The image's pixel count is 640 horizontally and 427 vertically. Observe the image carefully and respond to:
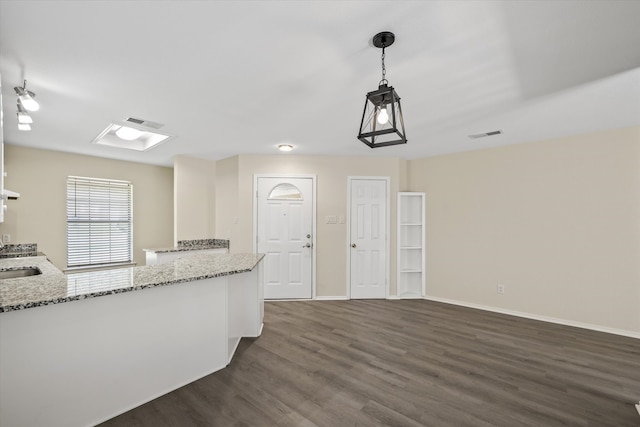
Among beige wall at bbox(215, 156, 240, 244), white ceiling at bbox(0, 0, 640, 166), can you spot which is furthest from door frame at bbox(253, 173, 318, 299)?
white ceiling at bbox(0, 0, 640, 166)

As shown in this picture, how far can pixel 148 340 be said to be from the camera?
2.07 metres

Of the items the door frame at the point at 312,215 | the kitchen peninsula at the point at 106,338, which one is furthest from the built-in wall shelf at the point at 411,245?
the kitchen peninsula at the point at 106,338

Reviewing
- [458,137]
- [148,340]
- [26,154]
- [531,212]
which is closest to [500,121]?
[458,137]

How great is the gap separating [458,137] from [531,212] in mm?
1493

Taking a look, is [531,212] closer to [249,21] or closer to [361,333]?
[361,333]

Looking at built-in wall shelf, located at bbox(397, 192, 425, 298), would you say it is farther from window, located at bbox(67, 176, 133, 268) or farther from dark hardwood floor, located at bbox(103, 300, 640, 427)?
window, located at bbox(67, 176, 133, 268)

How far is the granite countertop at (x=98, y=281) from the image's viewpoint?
1593 mm

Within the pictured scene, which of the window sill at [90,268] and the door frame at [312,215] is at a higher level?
the door frame at [312,215]

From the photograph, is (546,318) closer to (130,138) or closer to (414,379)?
(414,379)

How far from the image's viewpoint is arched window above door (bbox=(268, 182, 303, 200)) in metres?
4.88

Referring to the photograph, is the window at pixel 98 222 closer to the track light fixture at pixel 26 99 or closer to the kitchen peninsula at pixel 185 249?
the kitchen peninsula at pixel 185 249

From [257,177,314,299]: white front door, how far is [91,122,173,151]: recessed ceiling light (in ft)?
5.21

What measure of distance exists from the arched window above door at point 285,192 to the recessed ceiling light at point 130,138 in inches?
67.9

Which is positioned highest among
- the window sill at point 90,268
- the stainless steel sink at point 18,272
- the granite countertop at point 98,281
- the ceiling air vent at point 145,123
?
the ceiling air vent at point 145,123
